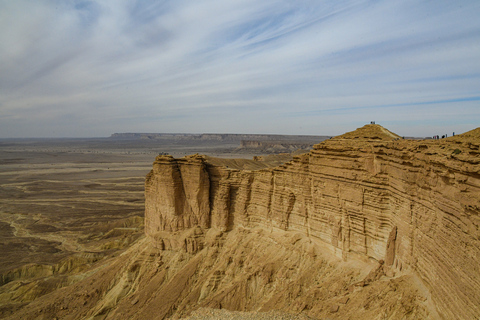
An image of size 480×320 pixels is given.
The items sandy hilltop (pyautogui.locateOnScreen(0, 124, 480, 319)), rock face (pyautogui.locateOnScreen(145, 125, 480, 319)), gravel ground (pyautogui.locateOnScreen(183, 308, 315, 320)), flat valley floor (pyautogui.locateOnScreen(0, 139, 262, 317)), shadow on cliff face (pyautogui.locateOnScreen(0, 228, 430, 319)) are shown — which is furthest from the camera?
flat valley floor (pyautogui.locateOnScreen(0, 139, 262, 317))

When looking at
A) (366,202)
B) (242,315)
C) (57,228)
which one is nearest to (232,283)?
(242,315)

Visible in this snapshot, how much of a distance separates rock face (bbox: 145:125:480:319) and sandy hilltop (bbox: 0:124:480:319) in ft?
0.22

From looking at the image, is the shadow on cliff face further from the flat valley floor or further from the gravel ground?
the flat valley floor

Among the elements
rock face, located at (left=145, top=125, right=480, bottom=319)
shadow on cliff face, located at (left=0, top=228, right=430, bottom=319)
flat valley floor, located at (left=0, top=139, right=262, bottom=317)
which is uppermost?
rock face, located at (left=145, top=125, right=480, bottom=319)

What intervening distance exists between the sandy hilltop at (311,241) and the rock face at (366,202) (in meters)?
0.07

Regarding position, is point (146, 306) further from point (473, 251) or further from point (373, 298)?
point (473, 251)

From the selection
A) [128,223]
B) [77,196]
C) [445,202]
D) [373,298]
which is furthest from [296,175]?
[77,196]

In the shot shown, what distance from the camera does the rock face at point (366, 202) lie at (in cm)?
977

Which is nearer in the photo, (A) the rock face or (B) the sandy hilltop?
(A) the rock face

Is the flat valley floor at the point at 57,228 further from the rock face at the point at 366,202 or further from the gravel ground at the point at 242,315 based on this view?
the gravel ground at the point at 242,315

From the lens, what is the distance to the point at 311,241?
20.6m

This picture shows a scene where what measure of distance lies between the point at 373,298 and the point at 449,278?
4.15 metres

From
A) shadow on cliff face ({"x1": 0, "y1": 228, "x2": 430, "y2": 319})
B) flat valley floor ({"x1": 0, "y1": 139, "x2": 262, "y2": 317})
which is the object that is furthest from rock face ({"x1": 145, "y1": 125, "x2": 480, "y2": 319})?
flat valley floor ({"x1": 0, "y1": 139, "x2": 262, "y2": 317})

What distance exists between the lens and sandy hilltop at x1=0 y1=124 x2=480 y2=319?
35.2 feet
